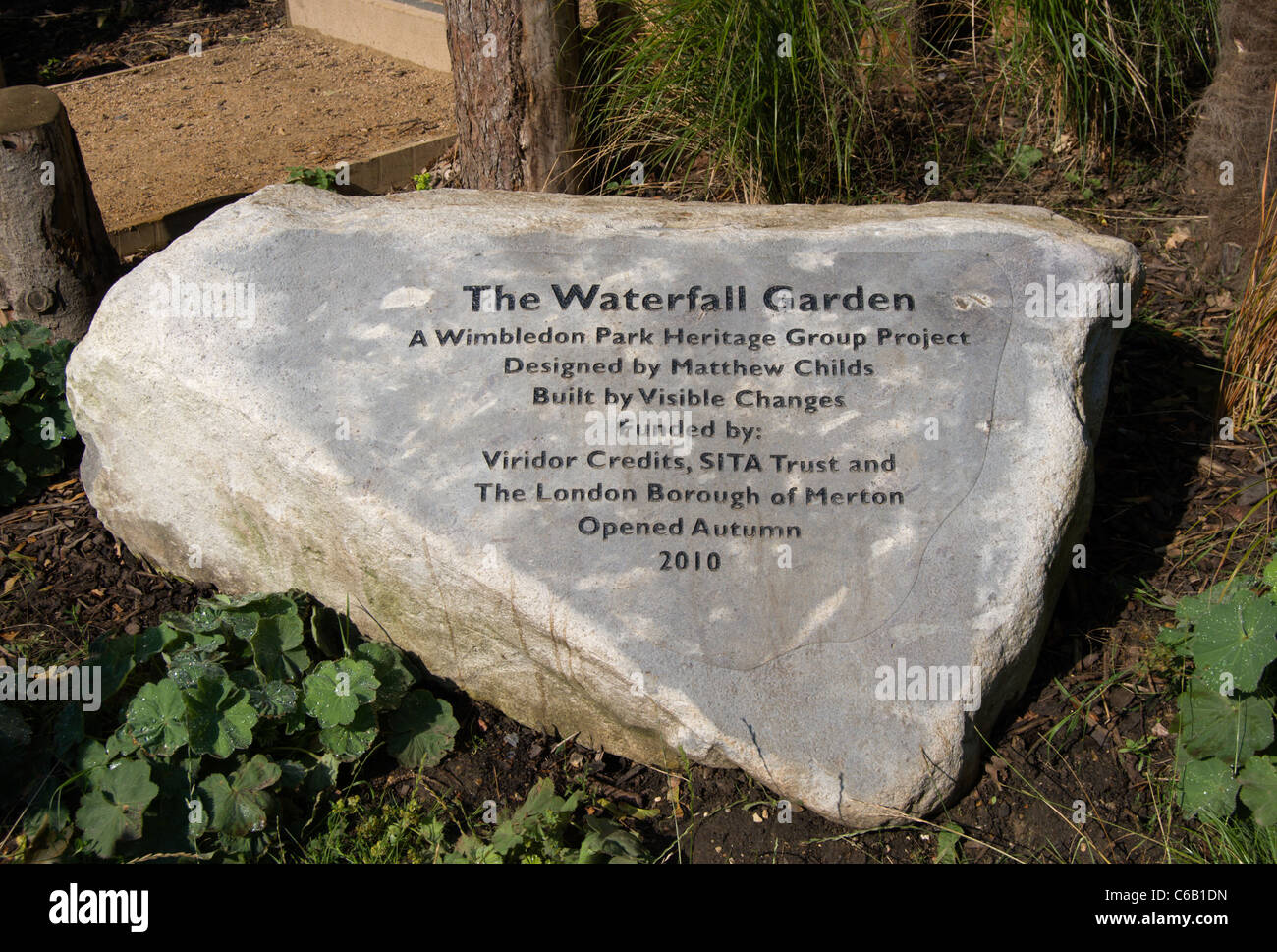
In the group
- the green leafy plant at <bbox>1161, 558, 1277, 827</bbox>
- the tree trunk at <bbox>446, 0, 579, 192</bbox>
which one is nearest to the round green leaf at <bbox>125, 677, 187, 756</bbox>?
the green leafy plant at <bbox>1161, 558, 1277, 827</bbox>

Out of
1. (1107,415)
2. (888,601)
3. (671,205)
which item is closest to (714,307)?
(671,205)

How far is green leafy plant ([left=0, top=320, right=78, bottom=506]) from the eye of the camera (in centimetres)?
367

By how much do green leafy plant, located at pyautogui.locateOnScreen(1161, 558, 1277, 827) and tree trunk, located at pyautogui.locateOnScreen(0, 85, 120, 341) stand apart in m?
3.94

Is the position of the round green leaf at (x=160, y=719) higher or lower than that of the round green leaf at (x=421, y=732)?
higher

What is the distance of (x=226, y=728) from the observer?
2678 mm

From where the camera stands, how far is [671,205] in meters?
3.40

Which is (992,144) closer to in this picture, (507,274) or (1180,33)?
(1180,33)

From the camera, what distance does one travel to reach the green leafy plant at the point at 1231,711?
2.54 m

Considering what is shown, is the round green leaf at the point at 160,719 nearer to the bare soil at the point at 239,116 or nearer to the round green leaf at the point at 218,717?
the round green leaf at the point at 218,717

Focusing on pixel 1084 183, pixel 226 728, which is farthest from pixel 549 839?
pixel 1084 183

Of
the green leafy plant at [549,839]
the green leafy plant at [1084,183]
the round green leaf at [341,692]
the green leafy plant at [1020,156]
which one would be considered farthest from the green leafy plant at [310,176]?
the green leafy plant at [1084,183]

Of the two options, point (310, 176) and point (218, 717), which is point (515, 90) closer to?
point (310, 176)

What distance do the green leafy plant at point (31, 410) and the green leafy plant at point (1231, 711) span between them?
3.59 m

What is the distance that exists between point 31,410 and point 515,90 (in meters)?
2.19
